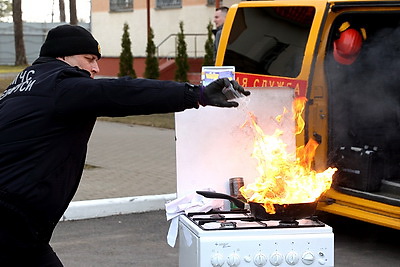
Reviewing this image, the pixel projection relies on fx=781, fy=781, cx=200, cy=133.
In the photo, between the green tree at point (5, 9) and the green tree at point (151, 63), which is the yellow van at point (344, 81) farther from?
the green tree at point (5, 9)

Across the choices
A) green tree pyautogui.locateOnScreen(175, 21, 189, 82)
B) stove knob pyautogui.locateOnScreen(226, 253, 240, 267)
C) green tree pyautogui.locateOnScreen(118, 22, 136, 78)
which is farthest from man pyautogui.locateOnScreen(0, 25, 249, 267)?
green tree pyautogui.locateOnScreen(118, 22, 136, 78)

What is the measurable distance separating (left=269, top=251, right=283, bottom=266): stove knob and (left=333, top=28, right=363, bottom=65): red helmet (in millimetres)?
3285

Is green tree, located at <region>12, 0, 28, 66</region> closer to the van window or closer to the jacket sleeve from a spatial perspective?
the van window

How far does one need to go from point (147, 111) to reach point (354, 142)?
3.95 m

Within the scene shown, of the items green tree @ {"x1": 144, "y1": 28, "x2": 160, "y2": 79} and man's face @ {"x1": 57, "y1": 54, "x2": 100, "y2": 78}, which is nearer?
man's face @ {"x1": 57, "y1": 54, "x2": 100, "y2": 78}

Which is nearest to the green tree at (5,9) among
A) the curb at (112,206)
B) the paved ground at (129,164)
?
the paved ground at (129,164)

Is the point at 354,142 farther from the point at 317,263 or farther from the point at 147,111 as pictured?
the point at 147,111

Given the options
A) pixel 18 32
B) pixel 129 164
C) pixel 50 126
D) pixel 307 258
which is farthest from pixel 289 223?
pixel 18 32

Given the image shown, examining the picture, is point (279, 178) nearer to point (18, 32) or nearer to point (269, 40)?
point (269, 40)

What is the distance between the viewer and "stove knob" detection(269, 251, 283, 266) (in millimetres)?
3693

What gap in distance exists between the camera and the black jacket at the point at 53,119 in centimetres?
320

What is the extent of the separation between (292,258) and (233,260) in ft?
0.95

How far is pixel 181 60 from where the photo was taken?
21.7 meters

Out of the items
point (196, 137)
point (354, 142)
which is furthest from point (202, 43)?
point (196, 137)
